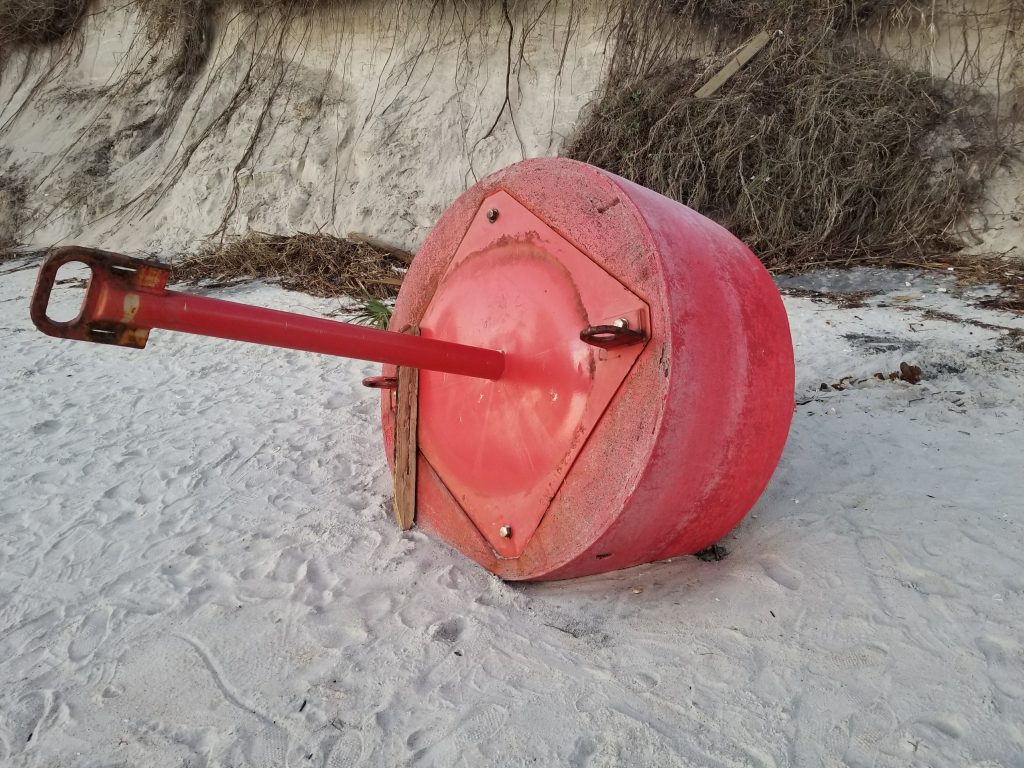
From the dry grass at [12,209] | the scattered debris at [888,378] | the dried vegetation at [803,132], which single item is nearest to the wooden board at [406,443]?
the scattered debris at [888,378]

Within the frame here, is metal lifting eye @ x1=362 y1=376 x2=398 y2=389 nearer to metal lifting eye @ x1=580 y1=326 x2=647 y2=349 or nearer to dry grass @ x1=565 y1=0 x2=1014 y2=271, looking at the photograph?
metal lifting eye @ x1=580 y1=326 x2=647 y2=349

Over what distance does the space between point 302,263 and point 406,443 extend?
5.12 meters

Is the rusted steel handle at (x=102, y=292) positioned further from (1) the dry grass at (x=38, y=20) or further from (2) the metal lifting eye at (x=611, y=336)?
(1) the dry grass at (x=38, y=20)

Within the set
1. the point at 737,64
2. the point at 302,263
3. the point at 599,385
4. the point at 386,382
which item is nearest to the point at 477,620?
the point at 599,385

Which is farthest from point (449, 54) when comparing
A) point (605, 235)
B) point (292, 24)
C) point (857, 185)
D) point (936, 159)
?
point (605, 235)

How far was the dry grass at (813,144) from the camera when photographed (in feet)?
20.3

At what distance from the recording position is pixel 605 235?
5.87ft

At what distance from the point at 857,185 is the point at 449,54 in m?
4.75

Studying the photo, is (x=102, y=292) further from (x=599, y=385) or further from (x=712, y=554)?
(x=712, y=554)

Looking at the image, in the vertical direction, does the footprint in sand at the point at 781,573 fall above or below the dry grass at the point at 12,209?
below

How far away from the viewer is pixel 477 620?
1.93 meters

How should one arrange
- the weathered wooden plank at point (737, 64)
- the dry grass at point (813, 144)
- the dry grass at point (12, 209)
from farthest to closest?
1. the dry grass at point (12, 209)
2. the weathered wooden plank at point (737, 64)
3. the dry grass at point (813, 144)

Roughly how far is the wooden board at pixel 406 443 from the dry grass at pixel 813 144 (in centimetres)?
491

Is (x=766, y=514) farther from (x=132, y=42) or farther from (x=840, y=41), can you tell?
(x=132, y=42)
